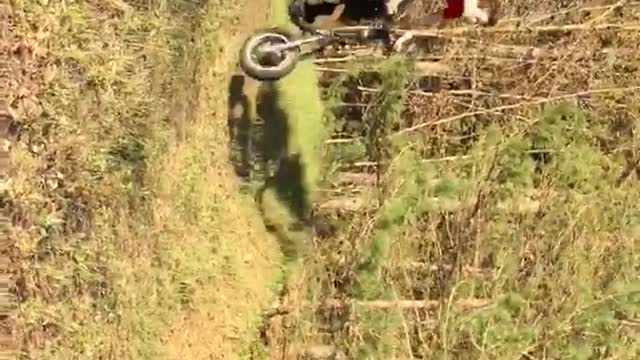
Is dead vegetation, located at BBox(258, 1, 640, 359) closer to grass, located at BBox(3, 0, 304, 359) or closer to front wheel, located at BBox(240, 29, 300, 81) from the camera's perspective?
front wheel, located at BBox(240, 29, 300, 81)

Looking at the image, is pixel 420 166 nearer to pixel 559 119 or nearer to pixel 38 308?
pixel 559 119

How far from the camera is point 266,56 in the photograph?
5.09 m

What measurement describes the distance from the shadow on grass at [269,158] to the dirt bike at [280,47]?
0.57 feet

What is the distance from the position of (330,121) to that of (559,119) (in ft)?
3.37

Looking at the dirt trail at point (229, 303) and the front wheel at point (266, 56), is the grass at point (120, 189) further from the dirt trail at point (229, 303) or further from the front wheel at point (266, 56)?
the front wheel at point (266, 56)

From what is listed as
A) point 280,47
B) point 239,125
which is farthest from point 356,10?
point 239,125

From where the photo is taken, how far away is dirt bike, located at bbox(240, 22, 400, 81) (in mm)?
5066

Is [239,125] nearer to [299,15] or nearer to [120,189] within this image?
[299,15]

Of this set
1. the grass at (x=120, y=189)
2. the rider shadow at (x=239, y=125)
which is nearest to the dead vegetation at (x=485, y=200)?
the rider shadow at (x=239, y=125)


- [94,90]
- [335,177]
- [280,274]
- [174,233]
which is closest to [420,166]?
[335,177]

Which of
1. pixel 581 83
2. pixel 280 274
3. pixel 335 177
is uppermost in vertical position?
pixel 581 83

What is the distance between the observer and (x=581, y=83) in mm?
5617

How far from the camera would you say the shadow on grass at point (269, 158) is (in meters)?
5.24

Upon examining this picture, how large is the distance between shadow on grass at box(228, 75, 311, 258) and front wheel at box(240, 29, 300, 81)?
6.7 inches
